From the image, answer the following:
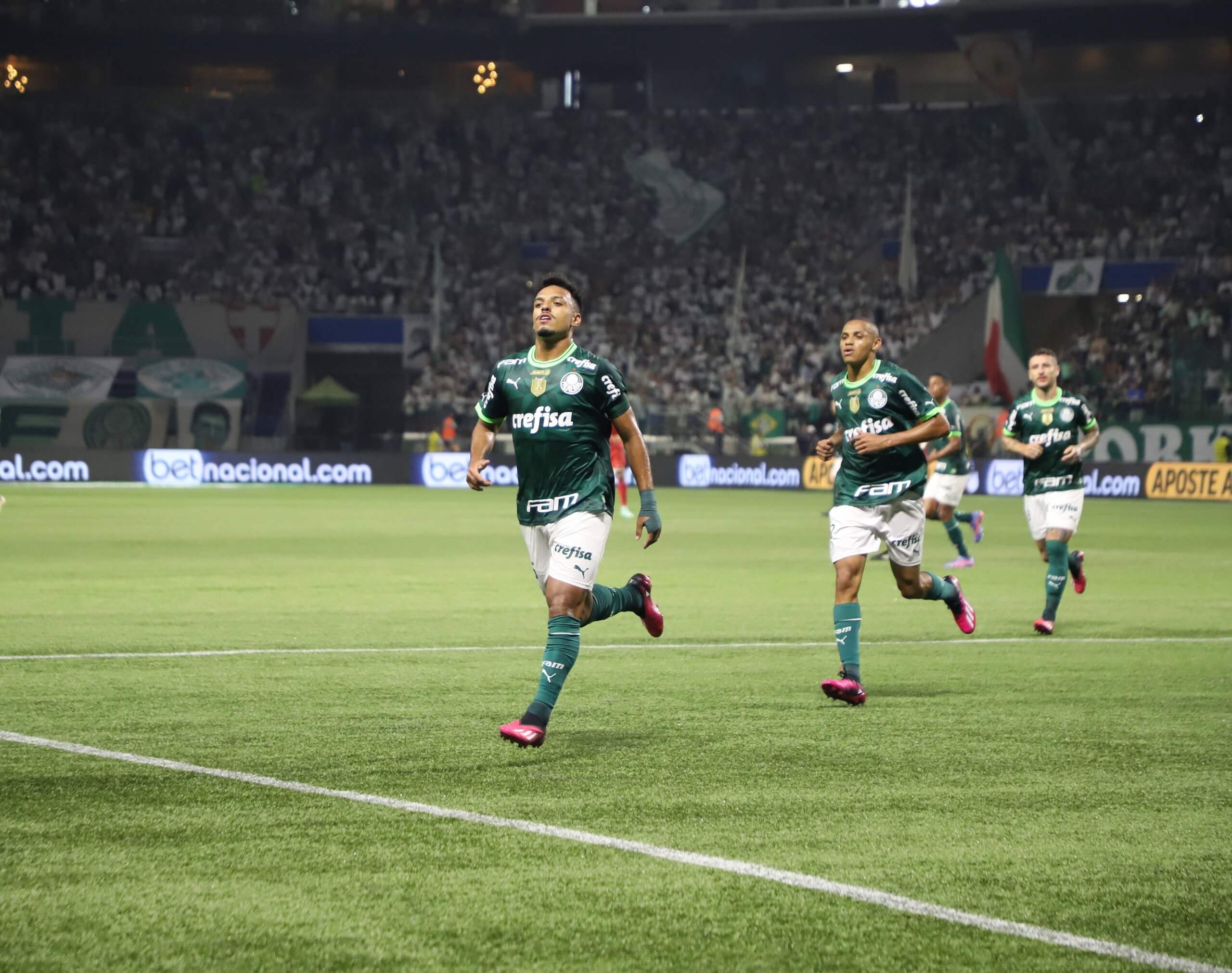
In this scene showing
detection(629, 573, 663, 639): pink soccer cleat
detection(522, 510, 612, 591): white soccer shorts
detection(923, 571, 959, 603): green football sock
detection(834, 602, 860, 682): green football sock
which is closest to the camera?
detection(522, 510, 612, 591): white soccer shorts

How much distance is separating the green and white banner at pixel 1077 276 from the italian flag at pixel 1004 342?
16.7 feet

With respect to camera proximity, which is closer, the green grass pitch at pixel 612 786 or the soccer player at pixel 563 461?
the green grass pitch at pixel 612 786

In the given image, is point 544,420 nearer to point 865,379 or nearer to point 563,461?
point 563,461

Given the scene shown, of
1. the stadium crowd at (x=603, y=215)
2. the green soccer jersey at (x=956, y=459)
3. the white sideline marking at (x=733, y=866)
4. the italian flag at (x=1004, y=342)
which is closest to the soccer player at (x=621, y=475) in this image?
the green soccer jersey at (x=956, y=459)

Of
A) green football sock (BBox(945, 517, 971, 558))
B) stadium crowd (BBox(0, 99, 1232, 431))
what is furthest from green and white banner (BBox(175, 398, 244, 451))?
green football sock (BBox(945, 517, 971, 558))

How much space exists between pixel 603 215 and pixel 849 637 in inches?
1842

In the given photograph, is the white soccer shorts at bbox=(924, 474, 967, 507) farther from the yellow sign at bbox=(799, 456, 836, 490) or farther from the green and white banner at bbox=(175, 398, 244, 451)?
the green and white banner at bbox=(175, 398, 244, 451)

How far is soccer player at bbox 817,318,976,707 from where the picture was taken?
955 cm

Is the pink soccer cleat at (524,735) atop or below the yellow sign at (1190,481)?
atop

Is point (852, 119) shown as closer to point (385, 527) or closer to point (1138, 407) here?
point (1138, 407)

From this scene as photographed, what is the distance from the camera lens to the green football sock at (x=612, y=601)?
817cm

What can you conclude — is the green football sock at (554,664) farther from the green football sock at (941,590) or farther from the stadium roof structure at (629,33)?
the stadium roof structure at (629,33)

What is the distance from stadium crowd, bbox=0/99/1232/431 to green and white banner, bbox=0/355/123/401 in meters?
2.91

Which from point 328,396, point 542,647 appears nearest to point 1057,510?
point 542,647
